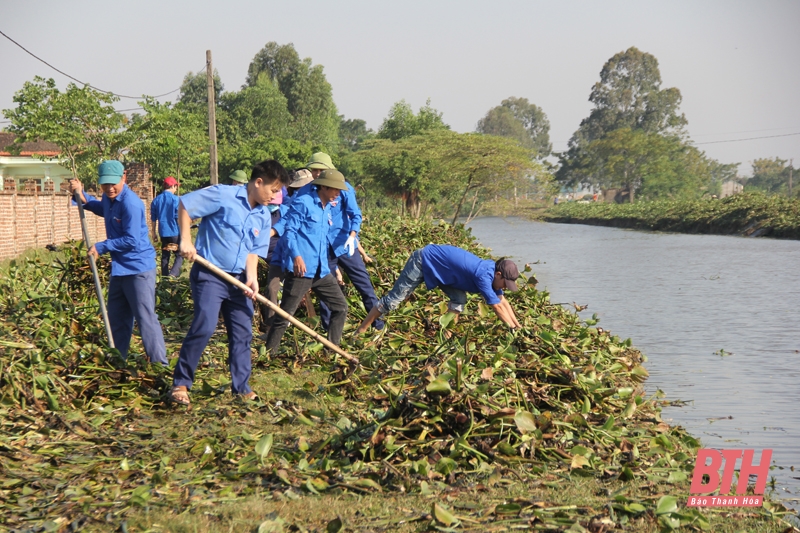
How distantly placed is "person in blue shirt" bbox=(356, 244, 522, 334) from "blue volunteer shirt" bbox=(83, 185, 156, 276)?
2.24 m

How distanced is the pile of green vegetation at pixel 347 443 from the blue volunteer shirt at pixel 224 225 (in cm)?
104

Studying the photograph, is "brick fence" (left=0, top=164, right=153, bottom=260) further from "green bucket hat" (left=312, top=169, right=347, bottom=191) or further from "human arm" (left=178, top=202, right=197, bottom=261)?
Answer: "human arm" (left=178, top=202, right=197, bottom=261)

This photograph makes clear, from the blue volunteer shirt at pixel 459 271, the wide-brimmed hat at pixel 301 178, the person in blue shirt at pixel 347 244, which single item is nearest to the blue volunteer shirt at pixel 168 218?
the wide-brimmed hat at pixel 301 178

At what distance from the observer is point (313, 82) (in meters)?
72.1

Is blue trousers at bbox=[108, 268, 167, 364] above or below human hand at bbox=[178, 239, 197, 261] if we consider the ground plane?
below

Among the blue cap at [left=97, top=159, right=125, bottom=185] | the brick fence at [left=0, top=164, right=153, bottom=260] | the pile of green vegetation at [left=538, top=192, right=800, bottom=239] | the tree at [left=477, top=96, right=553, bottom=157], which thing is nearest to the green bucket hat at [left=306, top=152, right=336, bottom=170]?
the blue cap at [left=97, top=159, right=125, bottom=185]

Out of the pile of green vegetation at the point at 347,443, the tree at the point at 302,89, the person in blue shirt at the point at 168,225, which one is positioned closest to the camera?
the pile of green vegetation at the point at 347,443

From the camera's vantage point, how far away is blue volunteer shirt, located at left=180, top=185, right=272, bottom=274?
605 cm

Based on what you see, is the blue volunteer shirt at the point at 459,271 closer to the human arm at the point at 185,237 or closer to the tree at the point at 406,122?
the human arm at the point at 185,237

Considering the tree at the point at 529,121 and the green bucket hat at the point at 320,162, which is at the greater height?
the tree at the point at 529,121

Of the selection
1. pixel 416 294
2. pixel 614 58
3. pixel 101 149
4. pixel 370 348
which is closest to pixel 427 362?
pixel 370 348

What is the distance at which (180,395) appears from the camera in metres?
5.99

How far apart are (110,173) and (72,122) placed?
764 inches

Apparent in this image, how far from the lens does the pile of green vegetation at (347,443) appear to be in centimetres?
414
